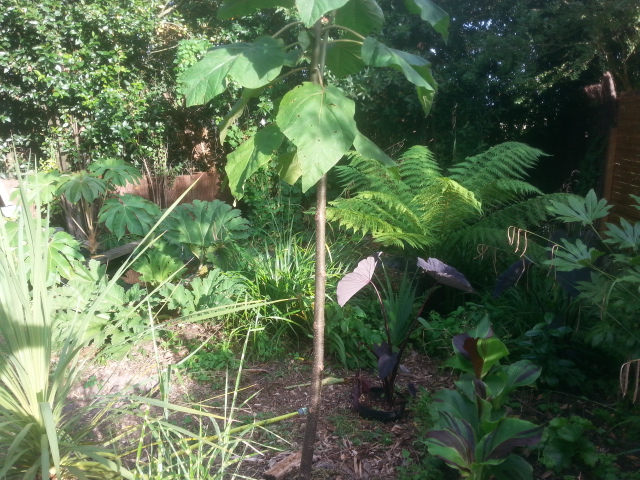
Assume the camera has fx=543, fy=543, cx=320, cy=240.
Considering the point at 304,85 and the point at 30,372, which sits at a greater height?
the point at 304,85

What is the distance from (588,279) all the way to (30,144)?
7462mm

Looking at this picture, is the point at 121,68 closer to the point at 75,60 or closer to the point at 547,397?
the point at 75,60

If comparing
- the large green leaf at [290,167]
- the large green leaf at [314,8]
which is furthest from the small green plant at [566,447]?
the large green leaf at [314,8]

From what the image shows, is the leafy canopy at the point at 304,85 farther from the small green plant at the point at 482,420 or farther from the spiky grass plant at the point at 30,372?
the small green plant at the point at 482,420

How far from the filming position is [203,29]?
333 inches

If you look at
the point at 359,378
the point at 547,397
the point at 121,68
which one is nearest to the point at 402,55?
the point at 359,378

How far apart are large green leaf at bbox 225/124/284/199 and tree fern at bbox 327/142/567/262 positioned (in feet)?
7.08

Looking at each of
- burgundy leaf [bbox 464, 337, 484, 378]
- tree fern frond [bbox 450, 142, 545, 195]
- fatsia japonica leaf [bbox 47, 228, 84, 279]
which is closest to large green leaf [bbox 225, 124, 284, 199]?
burgundy leaf [bbox 464, 337, 484, 378]

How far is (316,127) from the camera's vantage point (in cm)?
160

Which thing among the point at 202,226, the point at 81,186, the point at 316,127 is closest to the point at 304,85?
the point at 316,127

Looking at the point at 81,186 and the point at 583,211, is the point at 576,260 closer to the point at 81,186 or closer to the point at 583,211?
the point at 583,211

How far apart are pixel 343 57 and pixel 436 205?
2.42 metres

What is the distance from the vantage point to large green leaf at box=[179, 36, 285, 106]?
164cm

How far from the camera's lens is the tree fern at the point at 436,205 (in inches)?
164
